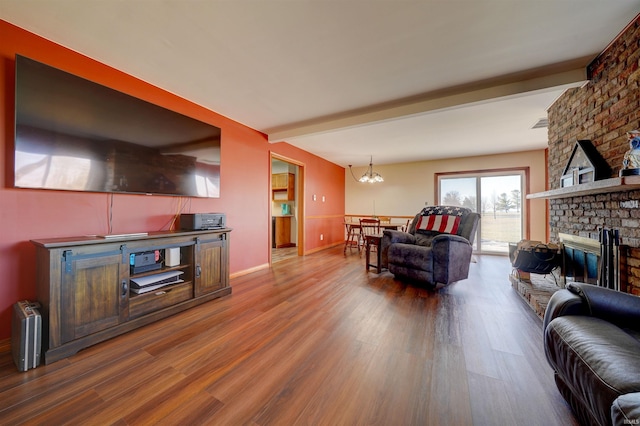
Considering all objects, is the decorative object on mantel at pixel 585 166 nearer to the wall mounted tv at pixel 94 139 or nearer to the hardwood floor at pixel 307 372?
the hardwood floor at pixel 307 372

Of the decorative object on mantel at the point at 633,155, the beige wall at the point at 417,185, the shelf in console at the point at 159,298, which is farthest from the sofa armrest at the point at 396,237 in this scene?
the beige wall at the point at 417,185

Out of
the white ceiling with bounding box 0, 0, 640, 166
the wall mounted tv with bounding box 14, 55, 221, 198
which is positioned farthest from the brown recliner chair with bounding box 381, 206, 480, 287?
the wall mounted tv with bounding box 14, 55, 221, 198

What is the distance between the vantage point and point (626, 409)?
0.68 meters

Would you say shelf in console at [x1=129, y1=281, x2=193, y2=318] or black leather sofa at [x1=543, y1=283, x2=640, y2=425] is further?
shelf in console at [x1=129, y1=281, x2=193, y2=318]

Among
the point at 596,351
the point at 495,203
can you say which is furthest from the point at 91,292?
the point at 495,203

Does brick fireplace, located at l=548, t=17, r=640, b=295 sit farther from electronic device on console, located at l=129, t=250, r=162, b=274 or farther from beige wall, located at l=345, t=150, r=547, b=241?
electronic device on console, located at l=129, t=250, r=162, b=274

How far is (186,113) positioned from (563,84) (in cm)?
392

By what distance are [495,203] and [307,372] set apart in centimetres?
572

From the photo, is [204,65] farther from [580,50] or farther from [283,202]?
[283,202]

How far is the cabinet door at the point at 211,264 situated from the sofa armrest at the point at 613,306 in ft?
9.60

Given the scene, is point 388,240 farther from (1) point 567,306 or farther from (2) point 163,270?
(2) point 163,270

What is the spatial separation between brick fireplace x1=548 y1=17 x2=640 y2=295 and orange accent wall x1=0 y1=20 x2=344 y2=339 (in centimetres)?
377

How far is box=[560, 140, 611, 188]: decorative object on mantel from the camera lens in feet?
6.36

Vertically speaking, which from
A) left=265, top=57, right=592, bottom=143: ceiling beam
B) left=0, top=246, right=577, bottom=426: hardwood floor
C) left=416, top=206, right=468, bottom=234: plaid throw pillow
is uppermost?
left=265, top=57, right=592, bottom=143: ceiling beam
